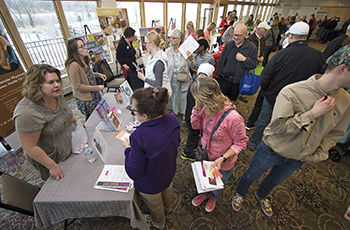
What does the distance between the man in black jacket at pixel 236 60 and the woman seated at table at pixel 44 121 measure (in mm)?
2568

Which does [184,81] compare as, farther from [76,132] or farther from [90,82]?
[76,132]

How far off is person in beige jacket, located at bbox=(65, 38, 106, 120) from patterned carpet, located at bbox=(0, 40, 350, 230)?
1392mm

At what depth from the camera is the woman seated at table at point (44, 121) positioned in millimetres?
1130

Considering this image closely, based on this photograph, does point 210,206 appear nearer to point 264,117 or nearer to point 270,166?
point 270,166

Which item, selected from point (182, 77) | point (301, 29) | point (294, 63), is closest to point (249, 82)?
point (294, 63)

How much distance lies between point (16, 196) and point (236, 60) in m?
3.24

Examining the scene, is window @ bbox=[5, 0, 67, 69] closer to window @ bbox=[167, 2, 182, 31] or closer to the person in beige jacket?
the person in beige jacket

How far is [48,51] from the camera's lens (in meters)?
4.24

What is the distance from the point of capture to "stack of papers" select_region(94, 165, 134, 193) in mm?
1208

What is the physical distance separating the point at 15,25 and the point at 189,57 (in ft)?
12.8

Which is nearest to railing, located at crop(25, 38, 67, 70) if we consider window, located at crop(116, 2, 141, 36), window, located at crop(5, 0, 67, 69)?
window, located at crop(5, 0, 67, 69)

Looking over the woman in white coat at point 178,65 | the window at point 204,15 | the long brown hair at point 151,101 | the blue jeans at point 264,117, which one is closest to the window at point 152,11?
the window at point 204,15

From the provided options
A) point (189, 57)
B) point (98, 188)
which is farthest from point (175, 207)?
point (189, 57)

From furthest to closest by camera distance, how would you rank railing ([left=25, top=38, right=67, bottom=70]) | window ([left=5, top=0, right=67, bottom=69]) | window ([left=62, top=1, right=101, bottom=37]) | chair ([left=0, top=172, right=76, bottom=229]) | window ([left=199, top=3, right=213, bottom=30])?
window ([left=199, top=3, right=213, bottom=30]), window ([left=62, top=1, right=101, bottom=37]), railing ([left=25, top=38, right=67, bottom=70]), window ([left=5, top=0, right=67, bottom=69]), chair ([left=0, top=172, right=76, bottom=229])
